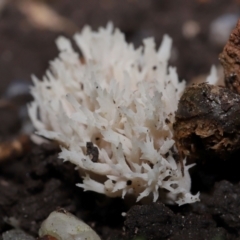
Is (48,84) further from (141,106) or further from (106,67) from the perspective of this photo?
(141,106)

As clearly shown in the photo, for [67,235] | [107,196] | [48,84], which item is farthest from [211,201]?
[48,84]

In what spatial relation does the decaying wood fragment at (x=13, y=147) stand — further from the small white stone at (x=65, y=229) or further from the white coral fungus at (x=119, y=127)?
the small white stone at (x=65, y=229)

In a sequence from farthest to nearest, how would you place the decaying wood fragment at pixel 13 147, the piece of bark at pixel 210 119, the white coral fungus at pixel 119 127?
the decaying wood fragment at pixel 13 147 < the white coral fungus at pixel 119 127 < the piece of bark at pixel 210 119

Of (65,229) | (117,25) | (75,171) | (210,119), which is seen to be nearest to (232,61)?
(210,119)

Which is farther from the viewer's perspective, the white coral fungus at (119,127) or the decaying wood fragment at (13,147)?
the decaying wood fragment at (13,147)

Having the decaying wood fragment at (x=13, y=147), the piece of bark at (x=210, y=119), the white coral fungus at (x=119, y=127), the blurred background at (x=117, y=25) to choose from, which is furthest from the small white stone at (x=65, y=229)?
the blurred background at (x=117, y=25)

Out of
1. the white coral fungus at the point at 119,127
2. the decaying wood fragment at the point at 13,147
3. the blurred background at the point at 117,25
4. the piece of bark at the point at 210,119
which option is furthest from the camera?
the blurred background at the point at 117,25

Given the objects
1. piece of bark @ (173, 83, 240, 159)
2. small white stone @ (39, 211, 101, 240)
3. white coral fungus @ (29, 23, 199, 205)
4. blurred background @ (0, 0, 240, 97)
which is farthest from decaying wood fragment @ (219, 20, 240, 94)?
blurred background @ (0, 0, 240, 97)

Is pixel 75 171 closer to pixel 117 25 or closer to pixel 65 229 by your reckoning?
pixel 65 229
